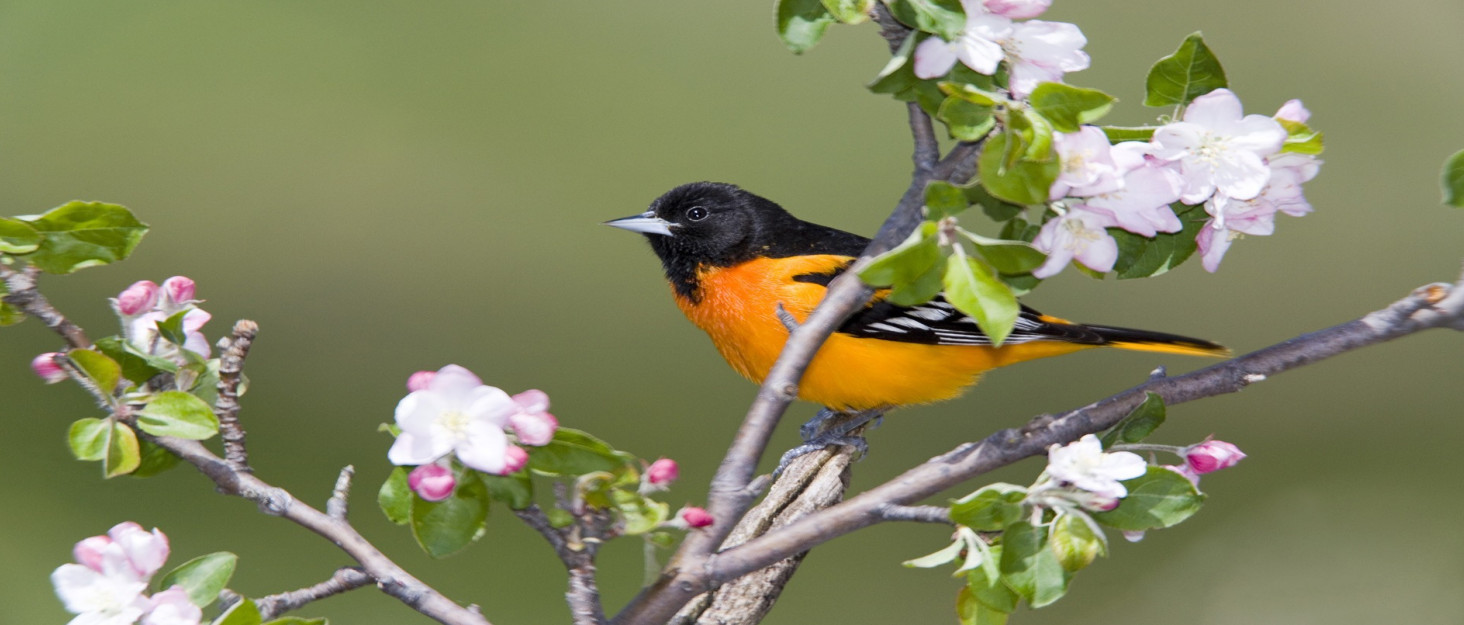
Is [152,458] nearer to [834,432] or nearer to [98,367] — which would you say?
[98,367]

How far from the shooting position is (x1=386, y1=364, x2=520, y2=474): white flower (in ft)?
2.81

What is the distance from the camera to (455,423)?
2.85 feet

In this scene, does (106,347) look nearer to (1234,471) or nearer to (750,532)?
(750,532)

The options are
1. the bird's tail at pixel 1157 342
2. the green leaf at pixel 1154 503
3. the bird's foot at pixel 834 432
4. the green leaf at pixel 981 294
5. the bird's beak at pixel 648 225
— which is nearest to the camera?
the green leaf at pixel 981 294

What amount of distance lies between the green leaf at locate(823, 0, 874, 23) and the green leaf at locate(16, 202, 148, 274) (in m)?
0.64

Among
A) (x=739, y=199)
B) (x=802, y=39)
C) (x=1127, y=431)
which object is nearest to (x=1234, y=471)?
(x=739, y=199)

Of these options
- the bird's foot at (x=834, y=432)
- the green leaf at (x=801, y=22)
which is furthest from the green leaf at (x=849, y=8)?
the bird's foot at (x=834, y=432)

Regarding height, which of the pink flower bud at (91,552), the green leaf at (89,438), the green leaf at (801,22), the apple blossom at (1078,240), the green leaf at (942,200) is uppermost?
the green leaf at (801,22)

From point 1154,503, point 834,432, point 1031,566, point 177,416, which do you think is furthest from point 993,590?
point 834,432

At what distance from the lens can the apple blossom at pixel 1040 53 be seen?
1.04m

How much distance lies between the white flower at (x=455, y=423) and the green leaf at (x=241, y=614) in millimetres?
175

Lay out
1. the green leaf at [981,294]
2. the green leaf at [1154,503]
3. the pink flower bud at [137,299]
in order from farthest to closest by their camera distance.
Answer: the pink flower bud at [137,299]
the green leaf at [1154,503]
the green leaf at [981,294]

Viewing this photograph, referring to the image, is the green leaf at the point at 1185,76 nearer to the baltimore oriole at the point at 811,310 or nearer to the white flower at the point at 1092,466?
the white flower at the point at 1092,466

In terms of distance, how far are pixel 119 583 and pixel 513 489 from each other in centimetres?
33
